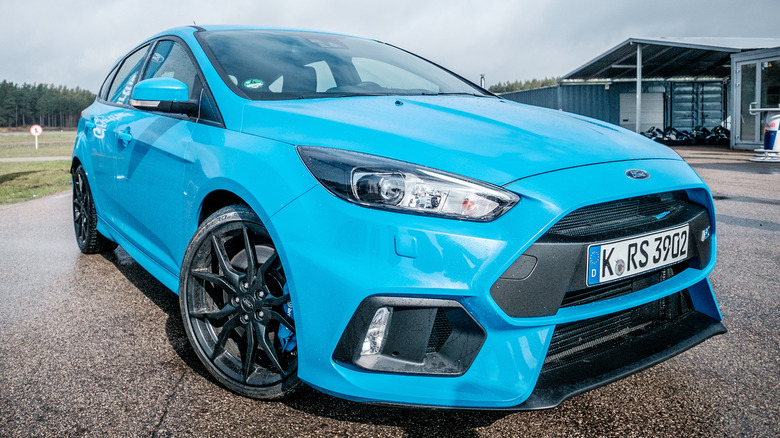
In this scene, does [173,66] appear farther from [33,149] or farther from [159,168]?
[33,149]

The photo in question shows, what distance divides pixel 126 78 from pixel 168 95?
162cm

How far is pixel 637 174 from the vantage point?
1943 millimetres

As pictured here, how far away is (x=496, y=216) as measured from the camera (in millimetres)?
1680

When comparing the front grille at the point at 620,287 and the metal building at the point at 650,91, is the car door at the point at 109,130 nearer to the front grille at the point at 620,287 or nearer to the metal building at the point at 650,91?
the front grille at the point at 620,287

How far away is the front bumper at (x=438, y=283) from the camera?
165 centimetres

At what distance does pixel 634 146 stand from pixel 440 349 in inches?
42.5

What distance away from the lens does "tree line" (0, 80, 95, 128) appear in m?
121

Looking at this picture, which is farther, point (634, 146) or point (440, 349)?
point (634, 146)

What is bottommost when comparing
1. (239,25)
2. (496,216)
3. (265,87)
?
(496,216)

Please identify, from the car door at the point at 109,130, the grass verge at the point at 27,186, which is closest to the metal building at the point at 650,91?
the grass verge at the point at 27,186

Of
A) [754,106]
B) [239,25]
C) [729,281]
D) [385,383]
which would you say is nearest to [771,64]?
[754,106]

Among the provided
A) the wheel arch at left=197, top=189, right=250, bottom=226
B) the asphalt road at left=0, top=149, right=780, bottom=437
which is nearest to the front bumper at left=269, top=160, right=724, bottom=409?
the asphalt road at left=0, top=149, right=780, bottom=437

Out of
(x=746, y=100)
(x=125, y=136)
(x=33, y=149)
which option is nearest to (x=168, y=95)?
(x=125, y=136)

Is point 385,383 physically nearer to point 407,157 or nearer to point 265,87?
point 407,157
